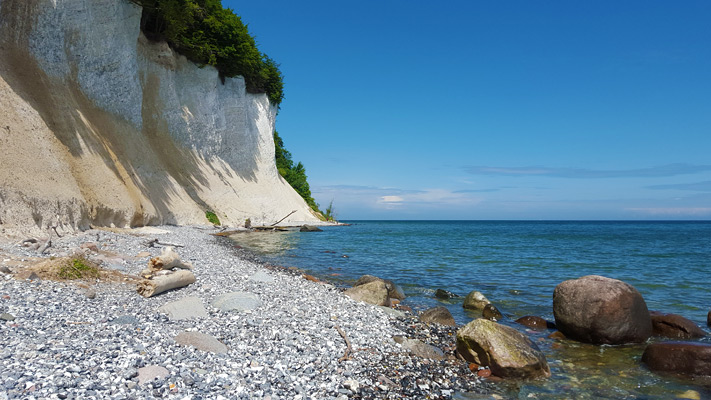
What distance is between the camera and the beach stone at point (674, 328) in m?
8.20

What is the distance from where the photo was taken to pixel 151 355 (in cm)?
478

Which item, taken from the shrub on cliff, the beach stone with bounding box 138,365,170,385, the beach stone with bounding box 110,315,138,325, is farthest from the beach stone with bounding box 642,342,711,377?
the shrub on cliff

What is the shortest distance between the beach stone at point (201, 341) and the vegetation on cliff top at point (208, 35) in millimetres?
24345

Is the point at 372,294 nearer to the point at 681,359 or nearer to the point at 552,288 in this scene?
the point at 681,359

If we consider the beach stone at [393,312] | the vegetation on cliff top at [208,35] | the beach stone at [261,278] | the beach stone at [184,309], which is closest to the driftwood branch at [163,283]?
the beach stone at [184,309]

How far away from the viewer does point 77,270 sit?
7.98 m

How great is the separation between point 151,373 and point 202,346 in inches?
41.5

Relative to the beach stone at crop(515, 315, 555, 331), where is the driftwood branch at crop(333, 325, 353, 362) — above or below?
above

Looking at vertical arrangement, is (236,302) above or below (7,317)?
below

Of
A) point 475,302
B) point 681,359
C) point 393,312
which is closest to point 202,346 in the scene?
point 393,312

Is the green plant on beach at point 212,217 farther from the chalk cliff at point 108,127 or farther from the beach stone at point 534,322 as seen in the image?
the beach stone at point 534,322

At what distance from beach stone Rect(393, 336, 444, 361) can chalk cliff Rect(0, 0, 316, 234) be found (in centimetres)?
1142

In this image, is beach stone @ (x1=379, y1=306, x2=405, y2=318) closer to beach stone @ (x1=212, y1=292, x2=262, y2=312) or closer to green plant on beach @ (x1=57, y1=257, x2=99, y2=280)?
beach stone @ (x1=212, y1=292, x2=262, y2=312)

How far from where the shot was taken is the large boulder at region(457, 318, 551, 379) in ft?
20.0
